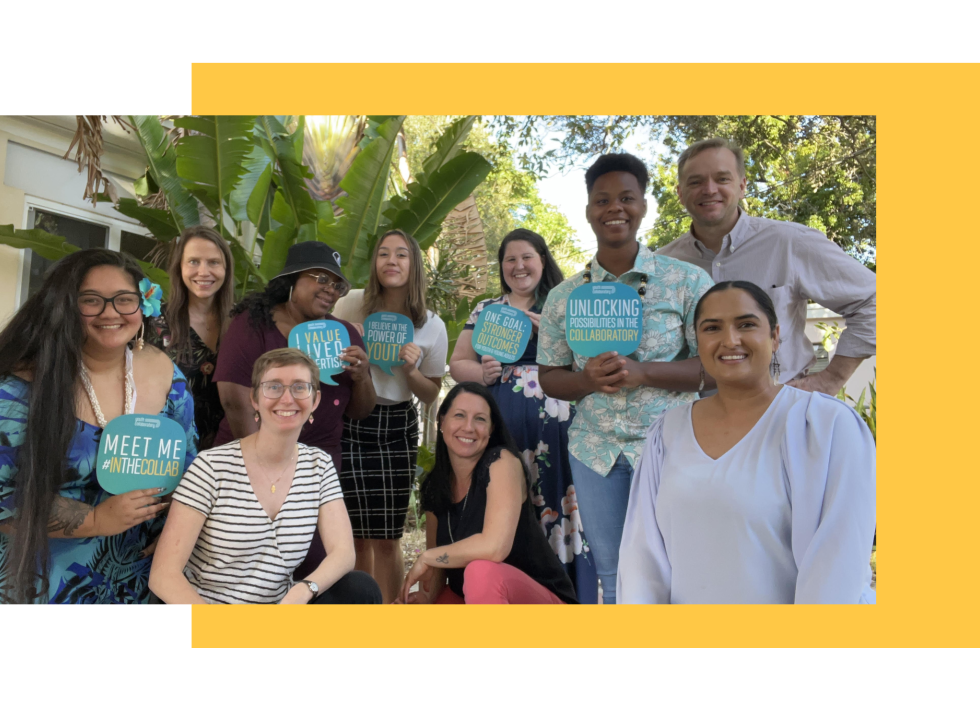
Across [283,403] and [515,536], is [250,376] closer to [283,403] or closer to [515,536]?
[283,403]

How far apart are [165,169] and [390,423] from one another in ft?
8.23

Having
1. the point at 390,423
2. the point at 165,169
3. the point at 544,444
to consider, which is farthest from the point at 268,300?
the point at 165,169

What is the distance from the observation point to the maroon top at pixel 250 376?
113 inches

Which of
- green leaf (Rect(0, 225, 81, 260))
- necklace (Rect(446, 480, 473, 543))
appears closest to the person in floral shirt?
necklace (Rect(446, 480, 473, 543))

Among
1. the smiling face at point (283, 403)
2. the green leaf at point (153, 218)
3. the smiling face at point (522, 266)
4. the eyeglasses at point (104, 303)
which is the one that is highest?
the green leaf at point (153, 218)

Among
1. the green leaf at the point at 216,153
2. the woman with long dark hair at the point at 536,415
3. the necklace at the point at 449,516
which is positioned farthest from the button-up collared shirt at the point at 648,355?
the green leaf at the point at 216,153

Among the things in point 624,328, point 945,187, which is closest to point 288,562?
point 624,328

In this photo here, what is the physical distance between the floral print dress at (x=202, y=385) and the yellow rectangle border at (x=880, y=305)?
0.83 metres

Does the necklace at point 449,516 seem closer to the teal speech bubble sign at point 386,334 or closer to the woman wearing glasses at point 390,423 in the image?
the woman wearing glasses at point 390,423

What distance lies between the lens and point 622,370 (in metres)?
2.56

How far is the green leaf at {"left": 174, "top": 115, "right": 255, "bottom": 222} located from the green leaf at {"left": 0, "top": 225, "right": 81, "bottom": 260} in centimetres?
77

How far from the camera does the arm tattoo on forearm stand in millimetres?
2475

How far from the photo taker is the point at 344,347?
2.87 m
